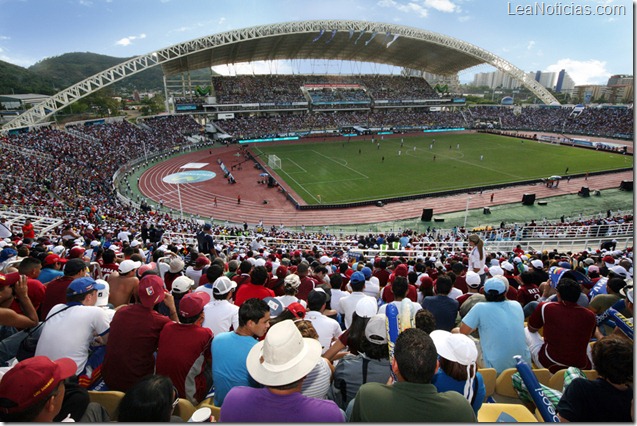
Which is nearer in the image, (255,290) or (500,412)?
(500,412)

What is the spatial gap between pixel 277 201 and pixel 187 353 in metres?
27.8

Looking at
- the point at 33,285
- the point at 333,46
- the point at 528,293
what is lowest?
the point at 528,293

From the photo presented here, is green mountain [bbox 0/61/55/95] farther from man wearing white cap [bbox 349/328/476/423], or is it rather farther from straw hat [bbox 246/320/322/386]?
man wearing white cap [bbox 349/328/476/423]

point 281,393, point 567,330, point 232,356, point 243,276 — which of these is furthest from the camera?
point 243,276

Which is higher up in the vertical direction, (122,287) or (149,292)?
(149,292)

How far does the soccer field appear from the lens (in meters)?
34.1

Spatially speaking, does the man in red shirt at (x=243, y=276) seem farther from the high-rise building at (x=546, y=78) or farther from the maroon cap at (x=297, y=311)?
the high-rise building at (x=546, y=78)

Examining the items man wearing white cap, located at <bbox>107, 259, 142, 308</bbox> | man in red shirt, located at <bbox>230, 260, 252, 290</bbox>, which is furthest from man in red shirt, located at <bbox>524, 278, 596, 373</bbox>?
man wearing white cap, located at <bbox>107, 259, 142, 308</bbox>

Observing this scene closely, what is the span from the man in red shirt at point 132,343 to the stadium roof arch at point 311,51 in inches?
2207

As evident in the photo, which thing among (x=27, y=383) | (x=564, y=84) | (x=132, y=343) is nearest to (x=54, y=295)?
(x=132, y=343)

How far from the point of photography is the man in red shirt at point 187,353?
12.1 ft

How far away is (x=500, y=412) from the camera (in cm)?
293

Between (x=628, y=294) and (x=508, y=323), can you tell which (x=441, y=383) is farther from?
(x=628, y=294)

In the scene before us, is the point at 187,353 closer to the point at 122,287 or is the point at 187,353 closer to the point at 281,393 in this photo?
the point at 281,393
